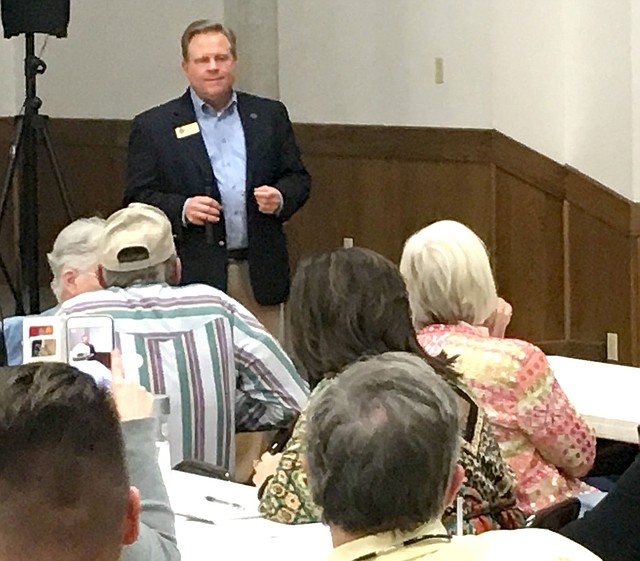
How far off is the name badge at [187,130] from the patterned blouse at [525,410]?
221cm

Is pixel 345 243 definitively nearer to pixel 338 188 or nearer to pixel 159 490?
pixel 338 188

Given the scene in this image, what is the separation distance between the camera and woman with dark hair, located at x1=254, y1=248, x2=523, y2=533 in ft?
7.60

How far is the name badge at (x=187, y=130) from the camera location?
481 cm

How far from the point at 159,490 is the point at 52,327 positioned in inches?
29.6

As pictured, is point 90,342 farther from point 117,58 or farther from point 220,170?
point 117,58

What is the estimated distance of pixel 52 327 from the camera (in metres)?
2.46

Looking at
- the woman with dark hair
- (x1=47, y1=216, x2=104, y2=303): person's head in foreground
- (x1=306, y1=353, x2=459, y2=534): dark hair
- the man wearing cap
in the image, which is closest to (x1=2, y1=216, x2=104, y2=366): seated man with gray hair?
(x1=47, y1=216, x2=104, y2=303): person's head in foreground

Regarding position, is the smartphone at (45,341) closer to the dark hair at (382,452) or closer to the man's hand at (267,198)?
the dark hair at (382,452)

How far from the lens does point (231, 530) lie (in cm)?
228

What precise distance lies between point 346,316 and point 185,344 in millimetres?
733

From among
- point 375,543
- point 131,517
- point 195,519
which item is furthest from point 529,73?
point 131,517

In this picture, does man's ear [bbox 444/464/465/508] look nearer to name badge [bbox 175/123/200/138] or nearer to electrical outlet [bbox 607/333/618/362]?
name badge [bbox 175/123/200/138]

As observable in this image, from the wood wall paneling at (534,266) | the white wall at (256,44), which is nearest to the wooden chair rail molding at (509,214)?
the wood wall paneling at (534,266)

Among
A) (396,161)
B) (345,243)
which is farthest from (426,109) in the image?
(345,243)
